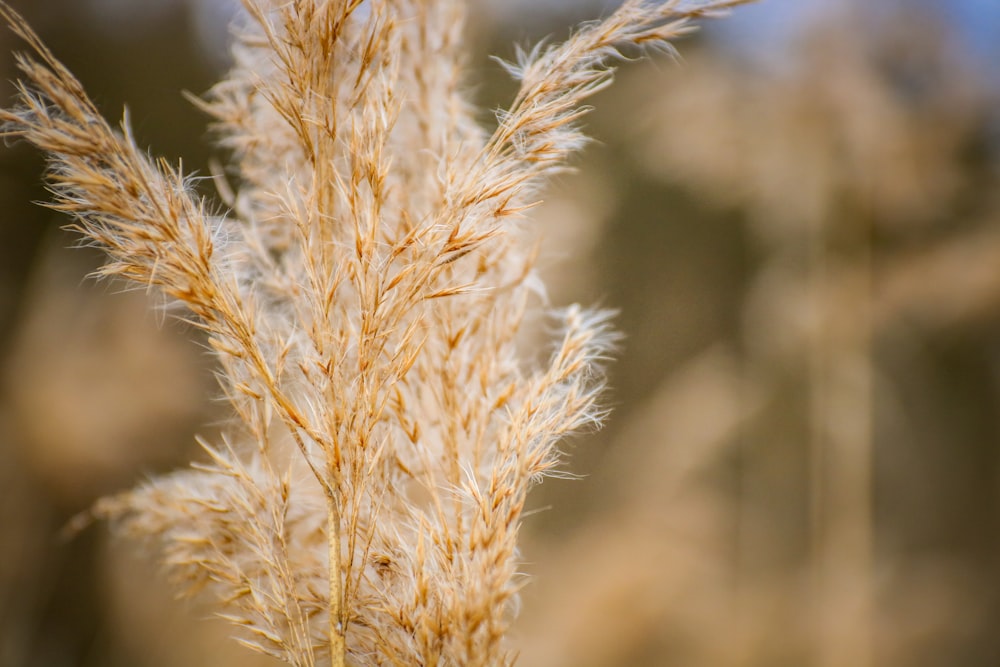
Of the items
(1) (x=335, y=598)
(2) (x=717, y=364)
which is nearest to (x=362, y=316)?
(1) (x=335, y=598)

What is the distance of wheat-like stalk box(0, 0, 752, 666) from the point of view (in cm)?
45

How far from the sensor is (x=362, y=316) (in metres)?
0.46

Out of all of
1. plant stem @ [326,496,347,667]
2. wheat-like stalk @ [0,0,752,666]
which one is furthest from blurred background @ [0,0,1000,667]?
plant stem @ [326,496,347,667]

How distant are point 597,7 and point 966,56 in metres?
0.97

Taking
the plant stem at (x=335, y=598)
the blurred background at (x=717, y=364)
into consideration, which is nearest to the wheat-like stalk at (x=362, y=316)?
the plant stem at (x=335, y=598)

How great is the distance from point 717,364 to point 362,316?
162cm

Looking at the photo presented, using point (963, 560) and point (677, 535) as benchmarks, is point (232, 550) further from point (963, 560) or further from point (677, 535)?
point (963, 560)

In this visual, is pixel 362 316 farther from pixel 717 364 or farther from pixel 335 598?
pixel 717 364

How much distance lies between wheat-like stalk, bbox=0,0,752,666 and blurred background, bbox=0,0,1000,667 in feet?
3.11

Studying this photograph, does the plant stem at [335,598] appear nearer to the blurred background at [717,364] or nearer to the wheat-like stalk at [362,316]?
the wheat-like stalk at [362,316]

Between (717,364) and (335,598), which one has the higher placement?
(717,364)

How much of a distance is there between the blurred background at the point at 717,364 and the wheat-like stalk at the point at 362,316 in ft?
3.11

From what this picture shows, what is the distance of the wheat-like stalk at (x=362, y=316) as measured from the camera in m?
0.45

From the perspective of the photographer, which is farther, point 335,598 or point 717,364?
point 717,364
